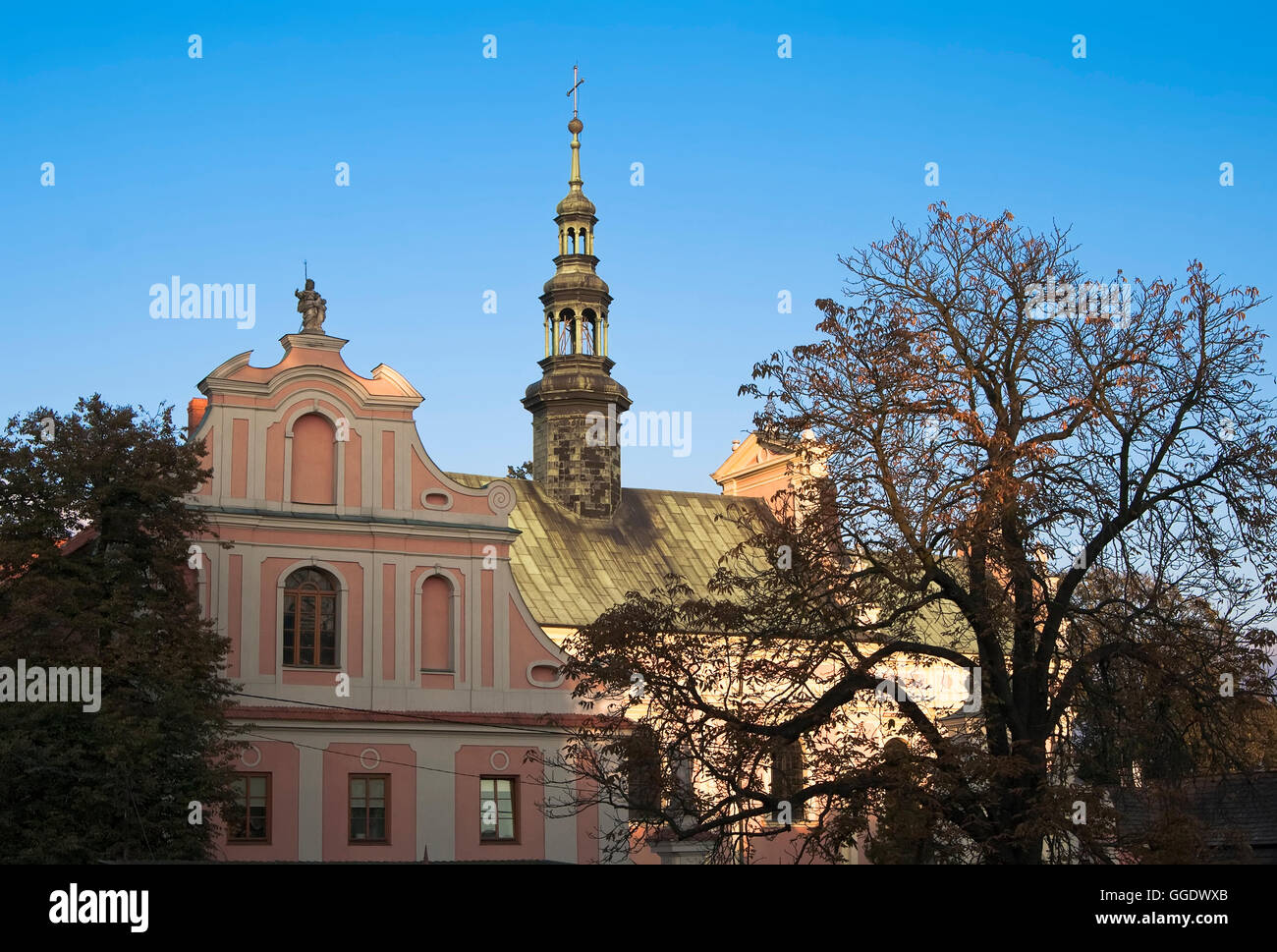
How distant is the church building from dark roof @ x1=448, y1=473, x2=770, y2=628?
560cm

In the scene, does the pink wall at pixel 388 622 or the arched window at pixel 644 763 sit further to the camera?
the pink wall at pixel 388 622

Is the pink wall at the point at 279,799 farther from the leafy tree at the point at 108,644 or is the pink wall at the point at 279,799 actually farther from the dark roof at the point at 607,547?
the dark roof at the point at 607,547

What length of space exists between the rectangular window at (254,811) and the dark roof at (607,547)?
10.7 m

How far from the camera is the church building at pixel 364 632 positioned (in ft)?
116

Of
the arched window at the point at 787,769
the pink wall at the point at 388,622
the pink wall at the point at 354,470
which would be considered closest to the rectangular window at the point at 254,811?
the pink wall at the point at 388,622

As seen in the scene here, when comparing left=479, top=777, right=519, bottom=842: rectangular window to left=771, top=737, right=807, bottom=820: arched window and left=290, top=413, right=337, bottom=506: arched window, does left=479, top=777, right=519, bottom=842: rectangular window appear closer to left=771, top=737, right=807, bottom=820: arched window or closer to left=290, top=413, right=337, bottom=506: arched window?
left=290, top=413, right=337, bottom=506: arched window

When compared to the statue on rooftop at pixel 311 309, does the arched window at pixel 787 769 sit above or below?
below

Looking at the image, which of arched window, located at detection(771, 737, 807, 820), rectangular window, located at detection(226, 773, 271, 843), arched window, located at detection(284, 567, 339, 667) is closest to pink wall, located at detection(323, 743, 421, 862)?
rectangular window, located at detection(226, 773, 271, 843)

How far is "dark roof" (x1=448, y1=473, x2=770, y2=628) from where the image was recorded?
4519cm

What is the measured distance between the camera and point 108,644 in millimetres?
28578

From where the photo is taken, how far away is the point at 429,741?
36.8 metres
